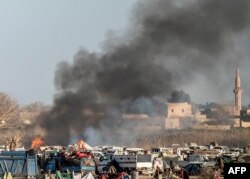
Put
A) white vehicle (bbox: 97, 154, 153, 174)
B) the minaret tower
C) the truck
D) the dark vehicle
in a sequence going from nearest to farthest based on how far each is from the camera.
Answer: the truck, white vehicle (bbox: 97, 154, 153, 174), the dark vehicle, the minaret tower

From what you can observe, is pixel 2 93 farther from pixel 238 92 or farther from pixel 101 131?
pixel 238 92

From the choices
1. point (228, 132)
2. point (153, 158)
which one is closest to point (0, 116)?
point (228, 132)

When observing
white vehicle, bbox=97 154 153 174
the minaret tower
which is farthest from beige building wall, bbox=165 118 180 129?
white vehicle, bbox=97 154 153 174

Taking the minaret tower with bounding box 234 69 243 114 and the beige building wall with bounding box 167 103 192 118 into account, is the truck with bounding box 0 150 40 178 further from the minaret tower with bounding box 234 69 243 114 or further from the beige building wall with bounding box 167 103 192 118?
the minaret tower with bounding box 234 69 243 114

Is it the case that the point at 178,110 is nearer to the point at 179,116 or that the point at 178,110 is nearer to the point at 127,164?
the point at 179,116

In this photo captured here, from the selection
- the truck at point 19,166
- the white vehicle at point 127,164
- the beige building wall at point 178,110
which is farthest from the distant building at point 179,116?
the truck at point 19,166

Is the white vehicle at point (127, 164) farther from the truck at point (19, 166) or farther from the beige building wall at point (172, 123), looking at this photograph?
the beige building wall at point (172, 123)

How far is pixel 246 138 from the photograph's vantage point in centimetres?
9650

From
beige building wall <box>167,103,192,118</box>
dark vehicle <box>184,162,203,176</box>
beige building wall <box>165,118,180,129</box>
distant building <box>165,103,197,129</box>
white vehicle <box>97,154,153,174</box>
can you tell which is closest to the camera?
white vehicle <box>97,154,153,174</box>

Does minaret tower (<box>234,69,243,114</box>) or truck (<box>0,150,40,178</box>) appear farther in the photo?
minaret tower (<box>234,69,243,114</box>)

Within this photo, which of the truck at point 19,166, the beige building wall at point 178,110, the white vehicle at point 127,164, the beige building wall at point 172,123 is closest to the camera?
the truck at point 19,166

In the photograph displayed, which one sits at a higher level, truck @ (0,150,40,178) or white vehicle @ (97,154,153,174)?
white vehicle @ (97,154,153,174)

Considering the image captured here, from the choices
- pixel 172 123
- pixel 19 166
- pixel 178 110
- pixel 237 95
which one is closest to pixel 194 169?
pixel 19 166

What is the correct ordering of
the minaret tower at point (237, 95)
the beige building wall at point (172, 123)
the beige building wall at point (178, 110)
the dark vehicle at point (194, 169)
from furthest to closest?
the minaret tower at point (237, 95), the beige building wall at point (178, 110), the beige building wall at point (172, 123), the dark vehicle at point (194, 169)
